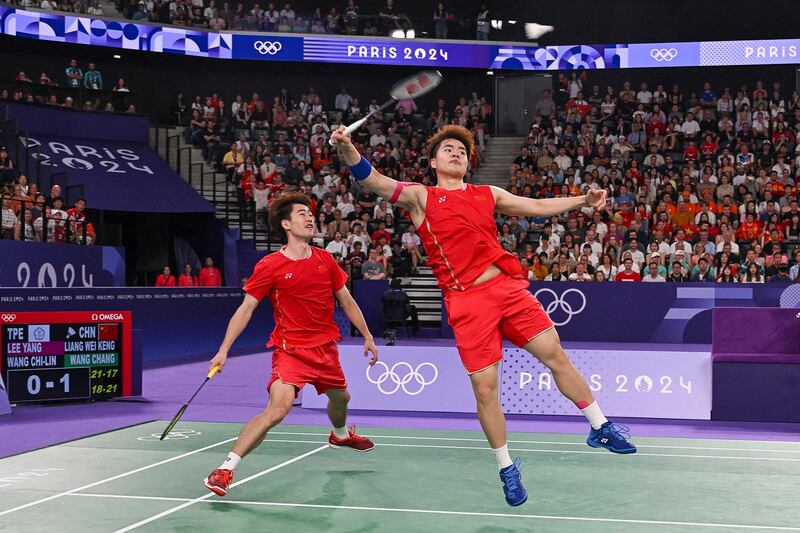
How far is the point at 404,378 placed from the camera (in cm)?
1070

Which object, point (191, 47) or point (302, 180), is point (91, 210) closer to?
point (302, 180)

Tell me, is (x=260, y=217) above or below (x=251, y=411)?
above

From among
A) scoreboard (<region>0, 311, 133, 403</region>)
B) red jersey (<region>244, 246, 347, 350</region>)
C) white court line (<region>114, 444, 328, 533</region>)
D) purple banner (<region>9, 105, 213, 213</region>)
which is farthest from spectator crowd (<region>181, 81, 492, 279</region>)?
red jersey (<region>244, 246, 347, 350</region>)

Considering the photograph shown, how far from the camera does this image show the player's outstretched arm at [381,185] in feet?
17.4

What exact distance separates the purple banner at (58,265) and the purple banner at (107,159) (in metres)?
3.74

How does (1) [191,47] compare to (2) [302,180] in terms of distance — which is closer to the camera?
(2) [302,180]

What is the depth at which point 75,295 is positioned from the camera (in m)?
13.9

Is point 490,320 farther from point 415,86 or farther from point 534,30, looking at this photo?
point 534,30

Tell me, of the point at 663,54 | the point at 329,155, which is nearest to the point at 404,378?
the point at 329,155

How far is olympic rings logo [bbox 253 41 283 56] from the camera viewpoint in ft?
90.1

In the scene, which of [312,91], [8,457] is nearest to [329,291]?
[8,457]

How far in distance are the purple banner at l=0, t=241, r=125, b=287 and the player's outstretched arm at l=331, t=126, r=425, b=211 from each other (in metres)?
9.98

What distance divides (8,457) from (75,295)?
648 centimetres

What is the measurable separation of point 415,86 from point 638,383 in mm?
5063
